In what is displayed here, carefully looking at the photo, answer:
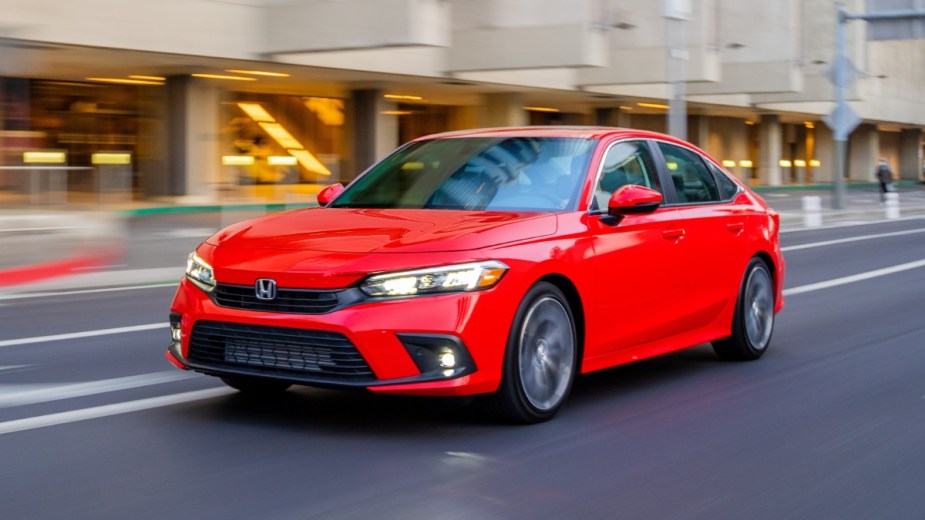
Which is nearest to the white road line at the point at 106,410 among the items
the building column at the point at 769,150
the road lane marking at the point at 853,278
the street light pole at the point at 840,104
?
the road lane marking at the point at 853,278

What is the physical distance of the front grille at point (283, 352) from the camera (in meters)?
5.86

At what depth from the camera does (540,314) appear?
6.44 meters

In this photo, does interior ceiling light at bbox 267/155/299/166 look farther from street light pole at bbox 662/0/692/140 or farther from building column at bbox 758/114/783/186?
building column at bbox 758/114/783/186

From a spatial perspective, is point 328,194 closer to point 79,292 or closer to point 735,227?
point 735,227

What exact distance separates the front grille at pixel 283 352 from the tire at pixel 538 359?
0.73m

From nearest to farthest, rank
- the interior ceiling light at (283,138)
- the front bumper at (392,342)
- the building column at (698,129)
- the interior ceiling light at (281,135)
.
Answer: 1. the front bumper at (392,342)
2. the interior ceiling light at (283,138)
3. the interior ceiling light at (281,135)
4. the building column at (698,129)

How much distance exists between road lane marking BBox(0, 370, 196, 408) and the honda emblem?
1720mm

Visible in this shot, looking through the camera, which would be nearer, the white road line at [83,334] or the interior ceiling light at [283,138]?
the white road line at [83,334]

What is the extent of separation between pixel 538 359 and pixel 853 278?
10.2 metres

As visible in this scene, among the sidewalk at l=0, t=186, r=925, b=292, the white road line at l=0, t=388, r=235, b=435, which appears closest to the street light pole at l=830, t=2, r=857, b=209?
the sidewalk at l=0, t=186, r=925, b=292

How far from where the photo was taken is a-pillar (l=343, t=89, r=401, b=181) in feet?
141

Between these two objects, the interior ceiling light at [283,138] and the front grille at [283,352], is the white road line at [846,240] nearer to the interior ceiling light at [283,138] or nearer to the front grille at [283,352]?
the front grille at [283,352]

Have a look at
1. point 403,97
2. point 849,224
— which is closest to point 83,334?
point 849,224

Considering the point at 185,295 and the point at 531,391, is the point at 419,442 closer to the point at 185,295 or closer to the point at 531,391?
the point at 531,391
